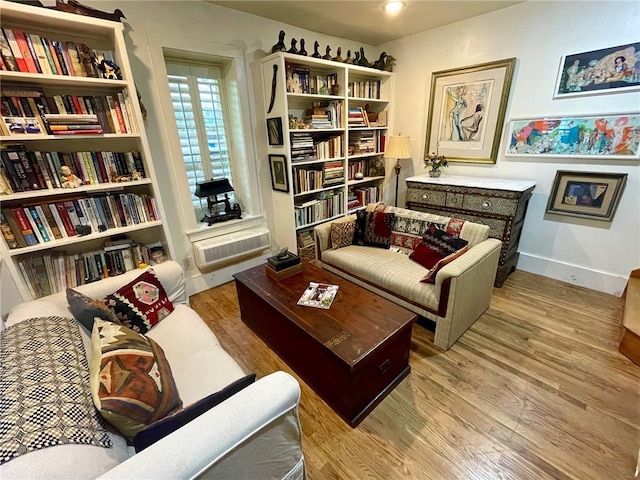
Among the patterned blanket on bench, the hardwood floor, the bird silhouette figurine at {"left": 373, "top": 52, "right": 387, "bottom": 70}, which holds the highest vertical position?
the bird silhouette figurine at {"left": 373, "top": 52, "right": 387, "bottom": 70}

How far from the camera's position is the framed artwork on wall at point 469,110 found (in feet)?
8.76

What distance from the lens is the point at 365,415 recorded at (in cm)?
149

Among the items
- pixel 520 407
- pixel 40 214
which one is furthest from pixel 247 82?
pixel 520 407

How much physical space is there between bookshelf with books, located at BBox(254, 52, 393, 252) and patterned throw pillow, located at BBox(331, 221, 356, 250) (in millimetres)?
480

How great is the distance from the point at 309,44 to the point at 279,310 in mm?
2758

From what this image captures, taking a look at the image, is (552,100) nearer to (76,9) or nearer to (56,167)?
(76,9)

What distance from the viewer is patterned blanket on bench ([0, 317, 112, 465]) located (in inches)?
27.0

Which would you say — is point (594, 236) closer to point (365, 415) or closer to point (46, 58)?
point (365, 415)

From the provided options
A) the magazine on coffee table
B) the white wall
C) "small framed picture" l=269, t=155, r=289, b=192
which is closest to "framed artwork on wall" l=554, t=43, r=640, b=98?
the white wall

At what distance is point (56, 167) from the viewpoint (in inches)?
66.8

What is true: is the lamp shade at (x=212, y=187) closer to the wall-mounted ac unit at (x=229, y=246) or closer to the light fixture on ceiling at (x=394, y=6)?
the wall-mounted ac unit at (x=229, y=246)

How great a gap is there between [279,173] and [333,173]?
2.16ft

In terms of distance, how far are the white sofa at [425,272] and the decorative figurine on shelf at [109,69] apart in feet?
5.93

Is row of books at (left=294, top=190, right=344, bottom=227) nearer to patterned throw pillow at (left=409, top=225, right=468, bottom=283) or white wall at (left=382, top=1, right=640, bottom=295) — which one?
patterned throw pillow at (left=409, top=225, right=468, bottom=283)
